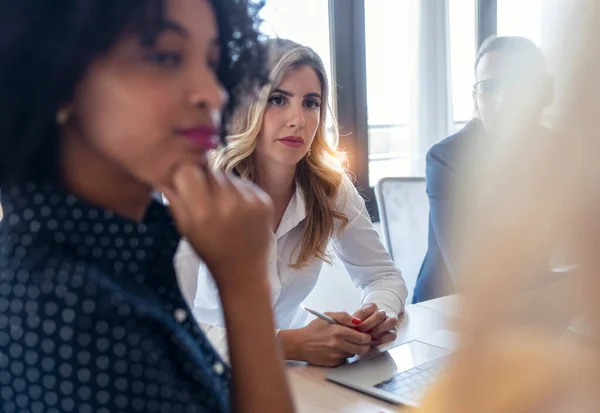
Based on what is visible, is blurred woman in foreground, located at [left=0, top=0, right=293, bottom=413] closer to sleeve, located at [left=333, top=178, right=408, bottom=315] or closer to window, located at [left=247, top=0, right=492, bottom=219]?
sleeve, located at [left=333, top=178, right=408, bottom=315]

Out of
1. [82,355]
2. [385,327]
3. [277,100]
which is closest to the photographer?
Result: [82,355]

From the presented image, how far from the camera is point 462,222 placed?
300 mm

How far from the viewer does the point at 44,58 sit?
50 cm

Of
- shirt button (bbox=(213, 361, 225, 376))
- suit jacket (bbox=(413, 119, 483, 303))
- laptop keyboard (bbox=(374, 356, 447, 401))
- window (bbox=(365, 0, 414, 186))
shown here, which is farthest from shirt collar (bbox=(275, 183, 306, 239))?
window (bbox=(365, 0, 414, 186))

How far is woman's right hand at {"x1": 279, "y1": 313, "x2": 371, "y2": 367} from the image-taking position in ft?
3.24

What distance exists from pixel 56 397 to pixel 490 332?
→ 34 cm

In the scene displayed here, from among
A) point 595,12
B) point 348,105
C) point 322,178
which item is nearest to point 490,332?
point 595,12

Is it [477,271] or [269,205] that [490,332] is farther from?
[269,205]

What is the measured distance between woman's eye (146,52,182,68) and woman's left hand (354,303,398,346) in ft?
2.29

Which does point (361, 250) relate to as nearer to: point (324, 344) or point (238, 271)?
point (324, 344)

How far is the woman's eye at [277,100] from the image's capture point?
155 centimetres

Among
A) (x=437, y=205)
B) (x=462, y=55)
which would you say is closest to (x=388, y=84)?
(x=462, y=55)

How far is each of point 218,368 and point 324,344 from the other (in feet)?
1.48

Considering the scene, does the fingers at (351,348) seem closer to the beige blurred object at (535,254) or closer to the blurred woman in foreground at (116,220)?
the blurred woman in foreground at (116,220)
